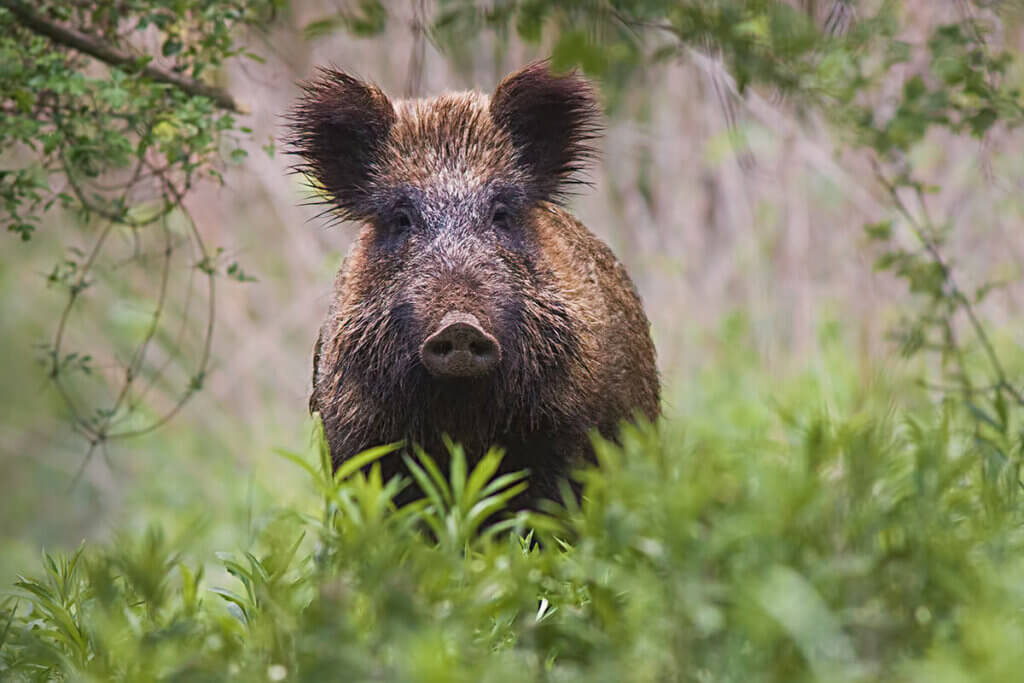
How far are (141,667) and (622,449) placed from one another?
111 inches

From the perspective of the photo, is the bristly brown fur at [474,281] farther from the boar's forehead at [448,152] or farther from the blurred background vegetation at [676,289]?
the blurred background vegetation at [676,289]

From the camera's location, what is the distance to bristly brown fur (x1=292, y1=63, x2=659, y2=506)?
489 cm

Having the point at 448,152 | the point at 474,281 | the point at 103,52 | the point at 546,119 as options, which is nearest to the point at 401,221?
the point at 448,152

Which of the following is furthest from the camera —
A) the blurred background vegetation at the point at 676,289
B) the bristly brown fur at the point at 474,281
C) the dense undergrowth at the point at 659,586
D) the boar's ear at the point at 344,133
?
the boar's ear at the point at 344,133

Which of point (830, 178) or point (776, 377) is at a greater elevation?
point (830, 178)

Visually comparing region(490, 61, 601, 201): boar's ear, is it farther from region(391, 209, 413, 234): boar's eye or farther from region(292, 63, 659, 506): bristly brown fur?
region(391, 209, 413, 234): boar's eye

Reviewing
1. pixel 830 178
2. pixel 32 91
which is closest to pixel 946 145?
pixel 830 178

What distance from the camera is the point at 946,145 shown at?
8688 mm

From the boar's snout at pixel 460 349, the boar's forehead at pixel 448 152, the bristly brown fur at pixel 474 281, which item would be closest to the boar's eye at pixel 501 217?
the bristly brown fur at pixel 474 281

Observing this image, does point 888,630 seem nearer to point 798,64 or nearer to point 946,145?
point 798,64

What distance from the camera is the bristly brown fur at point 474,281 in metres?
4.89

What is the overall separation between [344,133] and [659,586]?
11.1 ft

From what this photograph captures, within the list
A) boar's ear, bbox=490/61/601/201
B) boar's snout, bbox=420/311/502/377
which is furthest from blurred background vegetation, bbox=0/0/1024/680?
boar's snout, bbox=420/311/502/377

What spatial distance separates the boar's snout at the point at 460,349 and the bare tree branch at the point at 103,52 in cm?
174
